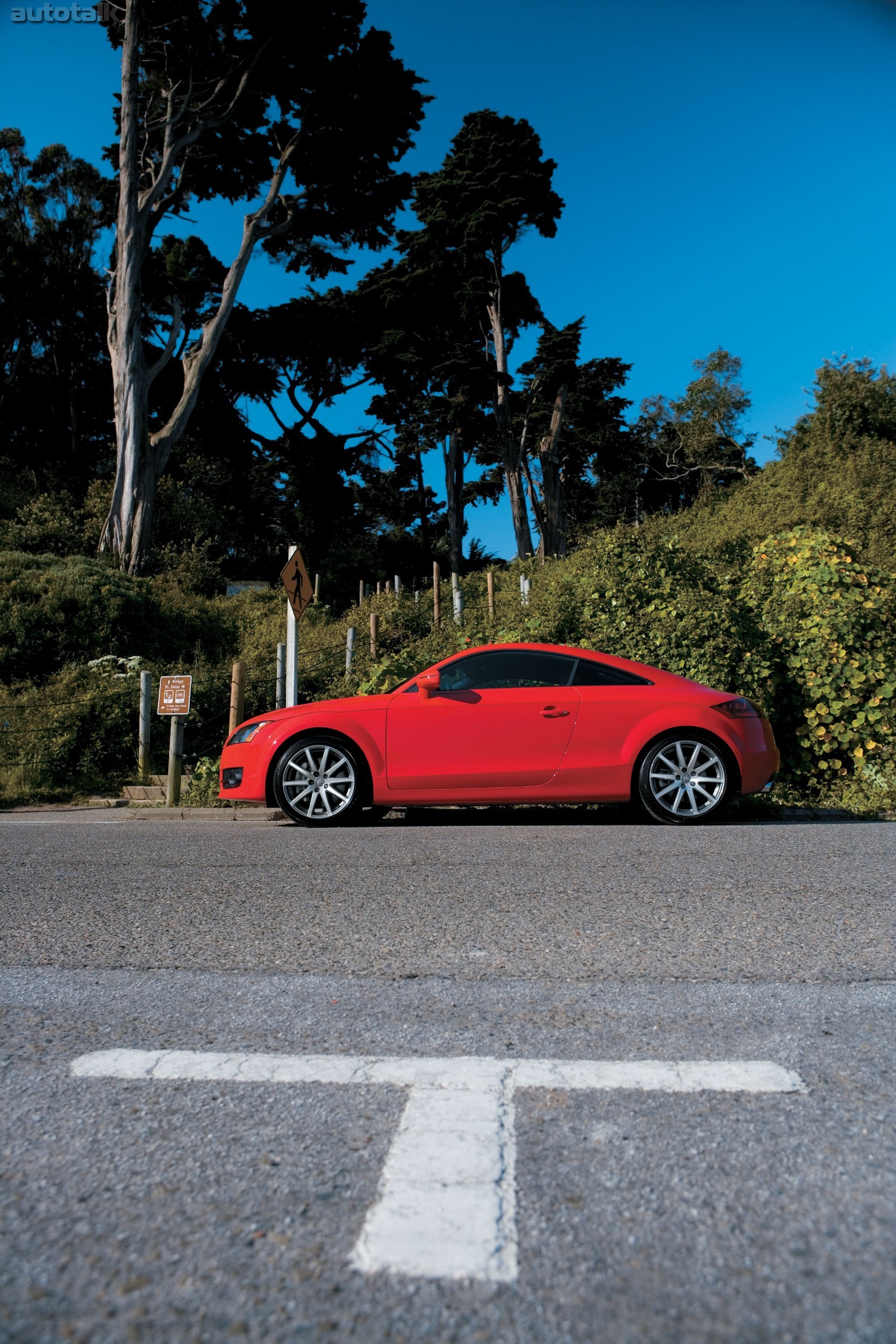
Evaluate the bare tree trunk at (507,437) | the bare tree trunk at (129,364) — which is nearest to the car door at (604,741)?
the bare tree trunk at (129,364)

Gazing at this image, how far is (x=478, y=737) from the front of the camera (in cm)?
730

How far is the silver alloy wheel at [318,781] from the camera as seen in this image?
24.4 feet

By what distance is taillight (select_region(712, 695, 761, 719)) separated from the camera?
7.34 meters

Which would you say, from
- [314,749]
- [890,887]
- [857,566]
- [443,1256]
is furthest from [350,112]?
[443,1256]

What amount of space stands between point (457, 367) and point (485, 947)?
33.4m

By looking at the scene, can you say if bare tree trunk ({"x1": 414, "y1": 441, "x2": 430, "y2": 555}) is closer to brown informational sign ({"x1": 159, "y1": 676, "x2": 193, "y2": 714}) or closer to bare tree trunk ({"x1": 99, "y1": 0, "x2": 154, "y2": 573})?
bare tree trunk ({"x1": 99, "y1": 0, "x2": 154, "y2": 573})

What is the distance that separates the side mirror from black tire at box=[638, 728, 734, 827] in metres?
1.74

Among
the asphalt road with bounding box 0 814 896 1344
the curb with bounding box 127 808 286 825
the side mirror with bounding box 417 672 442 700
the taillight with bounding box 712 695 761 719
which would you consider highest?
the side mirror with bounding box 417 672 442 700

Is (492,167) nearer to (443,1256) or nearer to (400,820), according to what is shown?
(400,820)

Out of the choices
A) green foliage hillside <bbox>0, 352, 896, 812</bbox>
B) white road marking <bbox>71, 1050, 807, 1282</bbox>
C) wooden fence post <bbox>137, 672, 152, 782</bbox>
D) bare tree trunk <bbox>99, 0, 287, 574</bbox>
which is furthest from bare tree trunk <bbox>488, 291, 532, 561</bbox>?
white road marking <bbox>71, 1050, 807, 1282</bbox>

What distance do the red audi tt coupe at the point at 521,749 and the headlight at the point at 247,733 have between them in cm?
12

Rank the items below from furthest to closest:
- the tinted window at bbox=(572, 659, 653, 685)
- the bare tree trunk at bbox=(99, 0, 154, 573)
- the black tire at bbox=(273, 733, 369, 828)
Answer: the bare tree trunk at bbox=(99, 0, 154, 573) → the tinted window at bbox=(572, 659, 653, 685) → the black tire at bbox=(273, 733, 369, 828)

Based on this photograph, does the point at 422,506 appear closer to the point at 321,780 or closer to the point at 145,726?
the point at 145,726

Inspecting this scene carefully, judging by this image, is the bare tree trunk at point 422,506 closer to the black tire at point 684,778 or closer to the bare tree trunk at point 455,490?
the bare tree trunk at point 455,490
